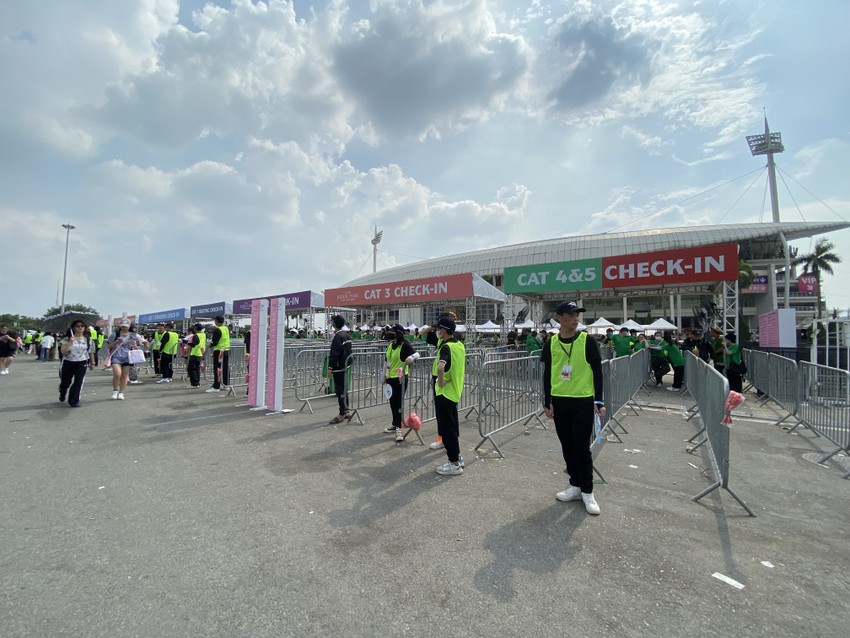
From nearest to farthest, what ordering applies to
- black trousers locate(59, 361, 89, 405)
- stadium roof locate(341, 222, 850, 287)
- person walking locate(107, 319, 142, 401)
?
black trousers locate(59, 361, 89, 405) → person walking locate(107, 319, 142, 401) → stadium roof locate(341, 222, 850, 287)

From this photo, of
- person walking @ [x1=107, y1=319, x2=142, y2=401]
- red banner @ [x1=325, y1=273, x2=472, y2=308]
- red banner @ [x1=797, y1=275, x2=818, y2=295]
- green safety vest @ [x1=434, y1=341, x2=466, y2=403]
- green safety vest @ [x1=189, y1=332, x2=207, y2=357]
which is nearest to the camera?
green safety vest @ [x1=434, y1=341, x2=466, y2=403]

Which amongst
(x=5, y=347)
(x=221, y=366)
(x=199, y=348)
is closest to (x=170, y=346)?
(x=199, y=348)

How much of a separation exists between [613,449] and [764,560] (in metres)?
2.91

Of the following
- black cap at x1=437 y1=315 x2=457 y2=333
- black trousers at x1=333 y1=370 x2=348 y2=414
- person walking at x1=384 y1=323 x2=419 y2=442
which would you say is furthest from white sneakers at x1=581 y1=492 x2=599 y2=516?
black trousers at x1=333 y1=370 x2=348 y2=414

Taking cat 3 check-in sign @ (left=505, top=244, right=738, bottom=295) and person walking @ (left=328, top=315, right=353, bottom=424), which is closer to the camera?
person walking @ (left=328, top=315, right=353, bottom=424)

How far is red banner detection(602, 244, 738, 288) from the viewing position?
40.0ft

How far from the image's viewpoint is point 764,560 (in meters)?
3.05

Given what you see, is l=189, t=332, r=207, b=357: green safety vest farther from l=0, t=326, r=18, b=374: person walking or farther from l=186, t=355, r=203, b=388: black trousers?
l=0, t=326, r=18, b=374: person walking

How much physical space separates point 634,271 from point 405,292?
31.7 ft

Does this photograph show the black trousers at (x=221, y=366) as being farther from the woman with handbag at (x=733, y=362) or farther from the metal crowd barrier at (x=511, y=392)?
the woman with handbag at (x=733, y=362)

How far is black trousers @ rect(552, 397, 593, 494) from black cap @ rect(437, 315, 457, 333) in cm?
156

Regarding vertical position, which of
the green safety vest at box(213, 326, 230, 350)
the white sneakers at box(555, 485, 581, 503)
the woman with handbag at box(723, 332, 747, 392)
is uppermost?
the green safety vest at box(213, 326, 230, 350)

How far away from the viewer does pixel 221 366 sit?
10.8 meters

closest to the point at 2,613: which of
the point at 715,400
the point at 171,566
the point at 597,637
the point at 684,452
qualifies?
the point at 171,566
